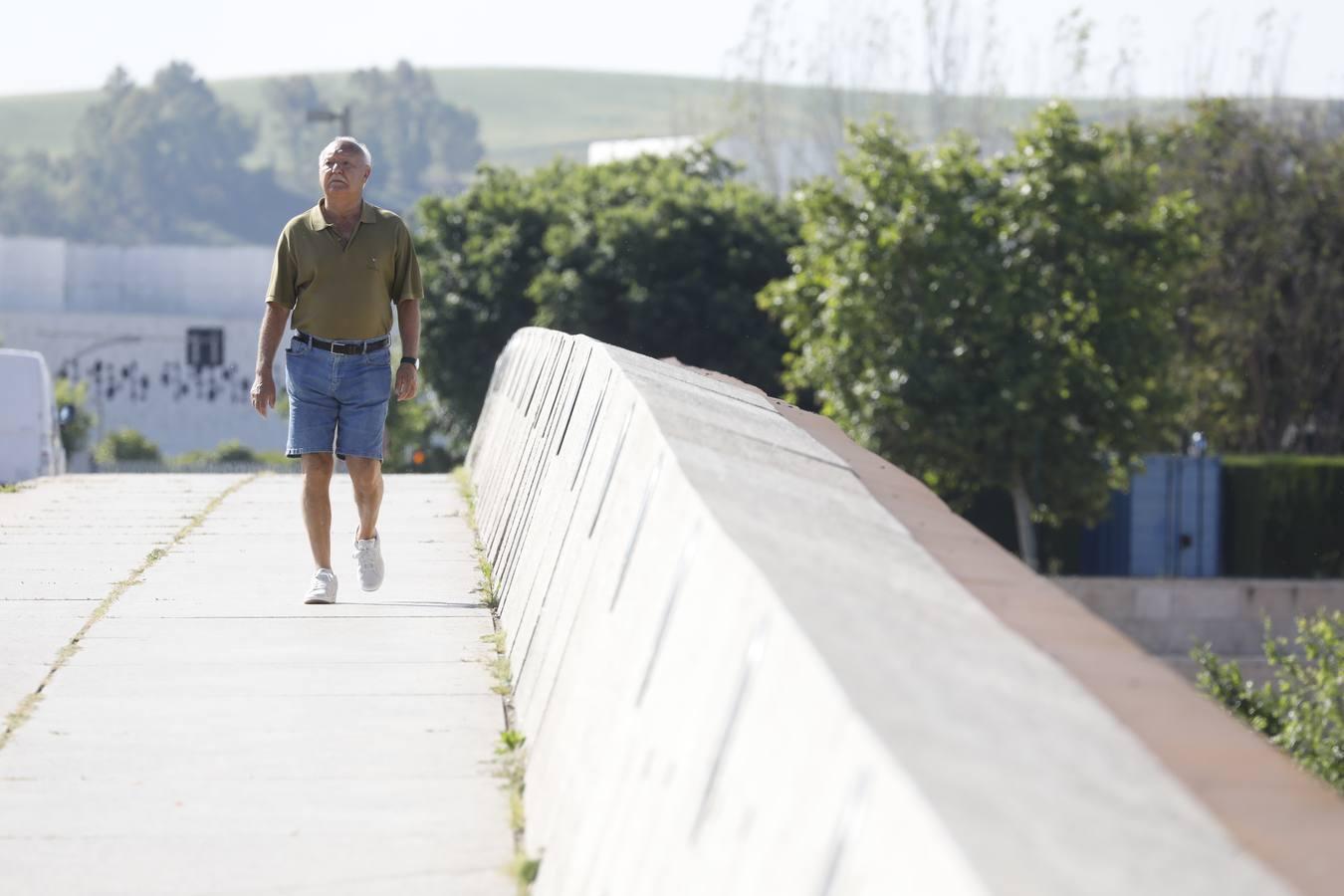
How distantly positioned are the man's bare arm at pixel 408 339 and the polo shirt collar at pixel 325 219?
361 mm

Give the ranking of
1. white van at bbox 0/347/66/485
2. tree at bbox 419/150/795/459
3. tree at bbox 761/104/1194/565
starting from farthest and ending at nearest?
tree at bbox 419/150/795/459 → tree at bbox 761/104/1194/565 → white van at bbox 0/347/66/485

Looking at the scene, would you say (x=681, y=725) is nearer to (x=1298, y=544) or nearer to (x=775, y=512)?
(x=775, y=512)

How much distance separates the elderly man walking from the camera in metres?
7.65

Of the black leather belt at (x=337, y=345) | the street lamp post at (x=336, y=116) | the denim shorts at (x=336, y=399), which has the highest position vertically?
the street lamp post at (x=336, y=116)

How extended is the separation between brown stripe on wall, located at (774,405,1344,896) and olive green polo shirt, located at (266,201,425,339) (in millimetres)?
4152

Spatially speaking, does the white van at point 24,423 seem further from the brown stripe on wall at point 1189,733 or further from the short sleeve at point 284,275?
the brown stripe on wall at point 1189,733

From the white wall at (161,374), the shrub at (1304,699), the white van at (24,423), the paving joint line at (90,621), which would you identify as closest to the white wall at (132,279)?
the white wall at (161,374)

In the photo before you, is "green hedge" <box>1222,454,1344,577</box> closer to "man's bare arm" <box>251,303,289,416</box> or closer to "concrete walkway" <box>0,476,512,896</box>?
"concrete walkway" <box>0,476,512,896</box>

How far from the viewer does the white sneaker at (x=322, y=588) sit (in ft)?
25.5

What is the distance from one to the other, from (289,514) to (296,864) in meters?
7.94

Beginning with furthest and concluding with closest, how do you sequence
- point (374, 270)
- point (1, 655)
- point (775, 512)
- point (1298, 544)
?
point (1298, 544)
point (374, 270)
point (1, 655)
point (775, 512)

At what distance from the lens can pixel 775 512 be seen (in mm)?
3691

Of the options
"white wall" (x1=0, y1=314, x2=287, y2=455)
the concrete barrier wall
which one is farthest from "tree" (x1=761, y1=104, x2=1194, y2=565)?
"white wall" (x1=0, y1=314, x2=287, y2=455)

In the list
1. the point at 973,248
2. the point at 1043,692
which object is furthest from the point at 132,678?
the point at 973,248
